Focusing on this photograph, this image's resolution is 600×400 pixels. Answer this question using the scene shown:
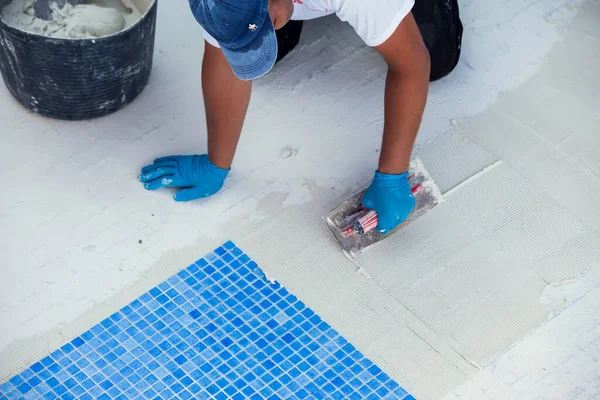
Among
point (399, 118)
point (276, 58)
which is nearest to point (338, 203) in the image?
point (399, 118)

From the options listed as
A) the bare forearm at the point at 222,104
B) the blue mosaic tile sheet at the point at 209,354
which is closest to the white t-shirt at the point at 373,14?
the bare forearm at the point at 222,104

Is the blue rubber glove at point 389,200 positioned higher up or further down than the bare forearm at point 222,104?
further down

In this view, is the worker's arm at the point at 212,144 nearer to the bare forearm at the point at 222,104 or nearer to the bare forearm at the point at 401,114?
the bare forearm at the point at 222,104

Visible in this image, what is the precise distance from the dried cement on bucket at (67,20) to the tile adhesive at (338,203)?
285 millimetres

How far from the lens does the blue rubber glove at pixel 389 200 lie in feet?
7.77

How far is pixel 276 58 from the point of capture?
217cm

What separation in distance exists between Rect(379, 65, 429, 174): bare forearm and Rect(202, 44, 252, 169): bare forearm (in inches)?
15.7

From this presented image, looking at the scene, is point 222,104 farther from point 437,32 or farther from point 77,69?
point 437,32

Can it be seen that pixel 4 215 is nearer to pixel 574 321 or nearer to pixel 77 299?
pixel 77 299

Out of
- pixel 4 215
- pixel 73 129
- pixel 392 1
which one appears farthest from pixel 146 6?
pixel 392 1

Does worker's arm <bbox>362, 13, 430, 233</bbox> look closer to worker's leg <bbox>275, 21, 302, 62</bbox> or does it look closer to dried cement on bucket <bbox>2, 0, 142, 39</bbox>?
worker's leg <bbox>275, 21, 302, 62</bbox>

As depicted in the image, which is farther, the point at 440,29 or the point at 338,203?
the point at 440,29

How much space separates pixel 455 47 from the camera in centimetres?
284

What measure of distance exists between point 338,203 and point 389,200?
0.23 meters
